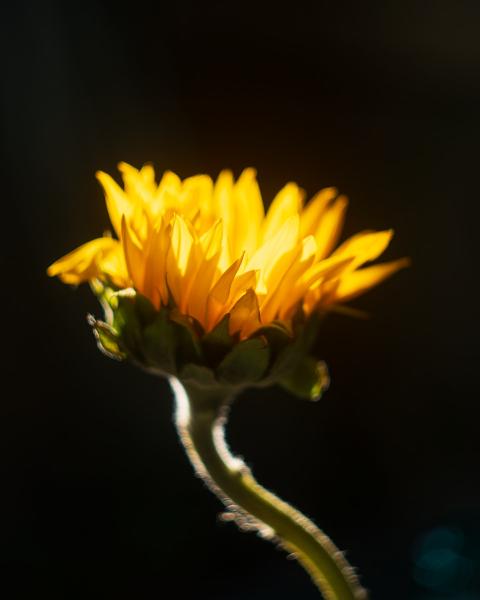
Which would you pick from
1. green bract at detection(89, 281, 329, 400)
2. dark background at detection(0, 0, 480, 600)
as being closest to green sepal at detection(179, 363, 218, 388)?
green bract at detection(89, 281, 329, 400)

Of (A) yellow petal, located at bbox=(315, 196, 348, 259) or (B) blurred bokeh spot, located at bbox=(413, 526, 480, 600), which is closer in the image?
(A) yellow petal, located at bbox=(315, 196, 348, 259)

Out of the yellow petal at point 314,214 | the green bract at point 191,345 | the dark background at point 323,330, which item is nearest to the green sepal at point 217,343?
the green bract at point 191,345

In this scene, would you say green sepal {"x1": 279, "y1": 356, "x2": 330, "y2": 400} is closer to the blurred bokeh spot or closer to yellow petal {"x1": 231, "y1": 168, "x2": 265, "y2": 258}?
yellow petal {"x1": 231, "y1": 168, "x2": 265, "y2": 258}

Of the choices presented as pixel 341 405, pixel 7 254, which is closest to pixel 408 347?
pixel 341 405

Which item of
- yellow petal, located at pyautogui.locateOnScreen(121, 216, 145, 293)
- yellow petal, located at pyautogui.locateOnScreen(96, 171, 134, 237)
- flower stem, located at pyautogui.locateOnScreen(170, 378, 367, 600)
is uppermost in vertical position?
→ yellow petal, located at pyautogui.locateOnScreen(96, 171, 134, 237)

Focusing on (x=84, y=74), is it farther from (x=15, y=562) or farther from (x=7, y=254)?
Result: (x=15, y=562)

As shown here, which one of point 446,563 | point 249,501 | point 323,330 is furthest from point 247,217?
point 446,563
